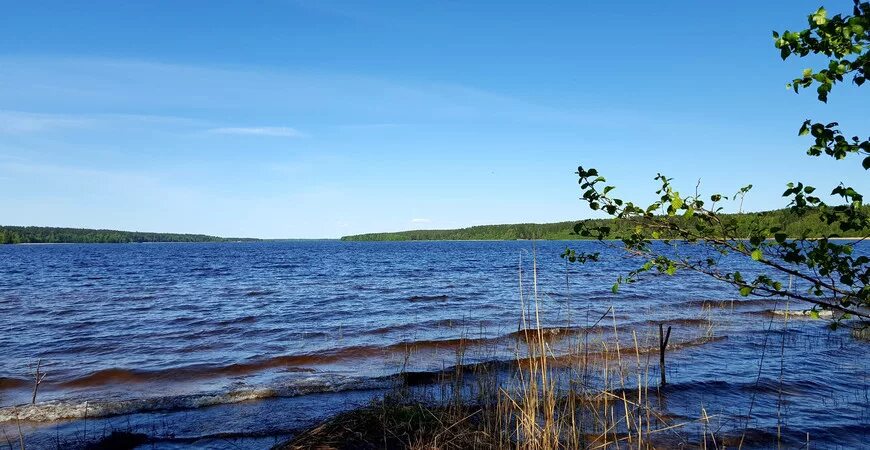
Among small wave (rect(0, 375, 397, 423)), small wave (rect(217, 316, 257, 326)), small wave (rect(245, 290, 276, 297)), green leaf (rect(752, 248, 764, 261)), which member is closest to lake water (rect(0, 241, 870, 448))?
small wave (rect(0, 375, 397, 423))

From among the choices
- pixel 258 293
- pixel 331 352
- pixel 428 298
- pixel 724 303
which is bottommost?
pixel 724 303

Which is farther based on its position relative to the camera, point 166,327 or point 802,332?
point 166,327

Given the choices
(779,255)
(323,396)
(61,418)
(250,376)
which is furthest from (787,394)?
(61,418)

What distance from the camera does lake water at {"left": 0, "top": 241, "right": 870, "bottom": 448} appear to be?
1012cm

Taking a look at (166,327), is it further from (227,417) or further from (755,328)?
(755,328)

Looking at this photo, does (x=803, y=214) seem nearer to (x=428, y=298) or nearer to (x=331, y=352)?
(x=331, y=352)

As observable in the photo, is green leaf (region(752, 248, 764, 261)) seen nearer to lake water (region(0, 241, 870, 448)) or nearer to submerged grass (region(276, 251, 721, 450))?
submerged grass (region(276, 251, 721, 450))

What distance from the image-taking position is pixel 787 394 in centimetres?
1098

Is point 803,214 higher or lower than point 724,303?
higher

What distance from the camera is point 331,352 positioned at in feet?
51.4

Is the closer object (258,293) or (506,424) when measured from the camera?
(506,424)

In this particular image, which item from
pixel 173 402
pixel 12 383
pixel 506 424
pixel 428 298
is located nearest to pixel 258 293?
pixel 428 298

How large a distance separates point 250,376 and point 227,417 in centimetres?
357

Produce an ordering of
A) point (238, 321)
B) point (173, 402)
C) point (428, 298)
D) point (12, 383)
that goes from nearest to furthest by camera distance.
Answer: point (173, 402), point (12, 383), point (238, 321), point (428, 298)
